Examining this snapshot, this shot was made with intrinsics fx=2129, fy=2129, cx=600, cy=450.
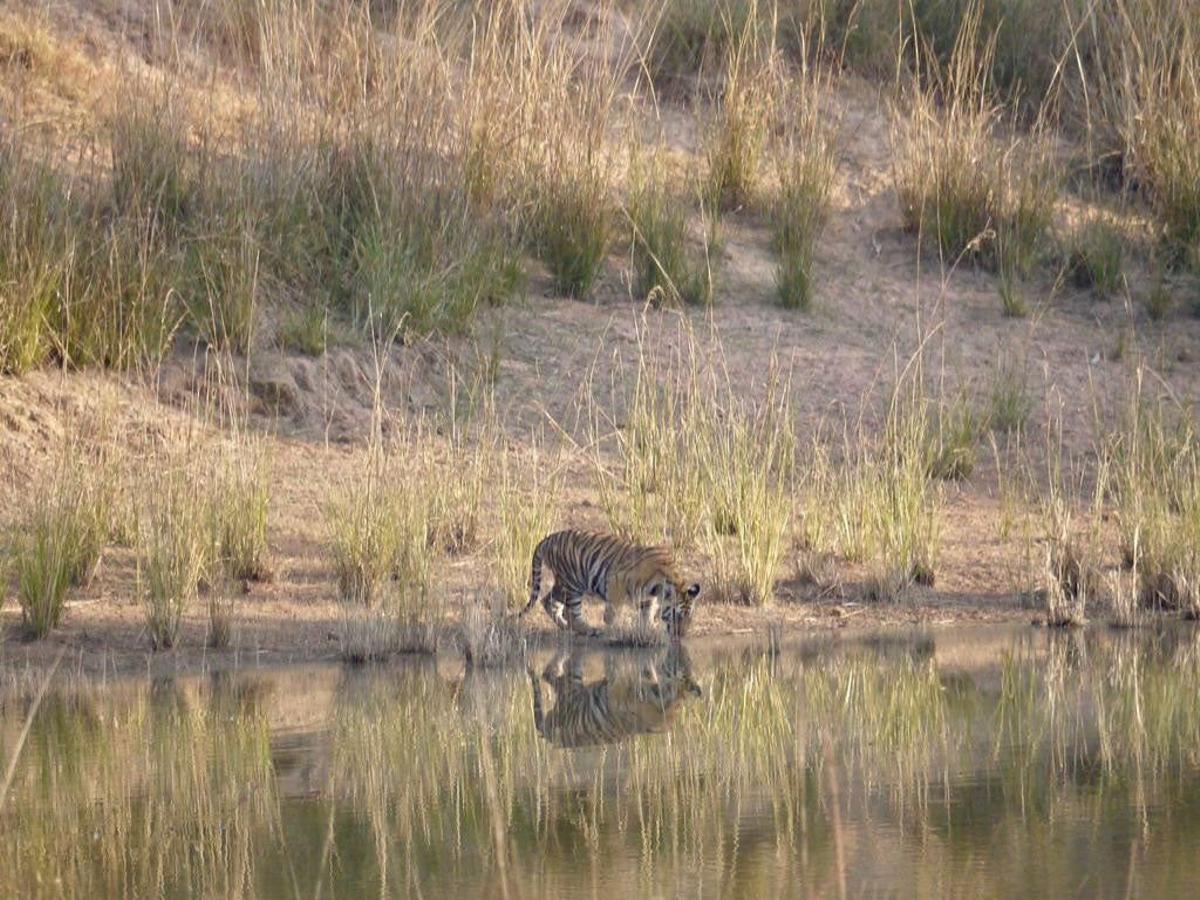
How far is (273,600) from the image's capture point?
985 cm

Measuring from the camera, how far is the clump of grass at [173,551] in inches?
356

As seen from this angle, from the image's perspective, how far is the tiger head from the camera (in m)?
9.15

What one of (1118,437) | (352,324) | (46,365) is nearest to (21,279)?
(46,365)

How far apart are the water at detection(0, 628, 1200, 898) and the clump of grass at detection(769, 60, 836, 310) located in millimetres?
5499

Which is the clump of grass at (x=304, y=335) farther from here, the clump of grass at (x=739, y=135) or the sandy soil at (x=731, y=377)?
the clump of grass at (x=739, y=135)

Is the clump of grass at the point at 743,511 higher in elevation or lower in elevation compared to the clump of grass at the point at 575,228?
lower

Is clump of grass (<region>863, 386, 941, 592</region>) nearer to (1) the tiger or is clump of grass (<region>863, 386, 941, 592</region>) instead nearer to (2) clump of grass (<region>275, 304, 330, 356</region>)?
(1) the tiger

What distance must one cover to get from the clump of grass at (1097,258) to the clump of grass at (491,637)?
726 cm

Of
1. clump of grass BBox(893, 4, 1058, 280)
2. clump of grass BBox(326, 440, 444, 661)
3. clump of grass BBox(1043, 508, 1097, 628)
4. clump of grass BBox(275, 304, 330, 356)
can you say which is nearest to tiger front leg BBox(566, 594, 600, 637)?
clump of grass BBox(326, 440, 444, 661)

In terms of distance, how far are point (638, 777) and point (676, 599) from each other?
2534 mm

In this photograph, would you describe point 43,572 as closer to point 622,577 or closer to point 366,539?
point 366,539

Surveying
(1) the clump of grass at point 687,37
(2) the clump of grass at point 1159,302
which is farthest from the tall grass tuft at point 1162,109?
(1) the clump of grass at point 687,37

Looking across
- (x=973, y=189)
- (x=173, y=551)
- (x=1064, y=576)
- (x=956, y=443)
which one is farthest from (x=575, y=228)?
(x=173, y=551)

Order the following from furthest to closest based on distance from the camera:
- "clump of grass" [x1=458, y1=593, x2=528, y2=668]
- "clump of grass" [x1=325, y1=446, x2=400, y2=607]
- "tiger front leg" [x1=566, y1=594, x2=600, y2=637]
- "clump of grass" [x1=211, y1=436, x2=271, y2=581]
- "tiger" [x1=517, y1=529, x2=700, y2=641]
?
"clump of grass" [x1=211, y1=436, x2=271, y2=581], "clump of grass" [x1=325, y1=446, x2=400, y2=607], "tiger front leg" [x1=566, y1=594, x2=600, y2=637], "tiger" [x1=517, y1=529, x2=700, y2=641], "clump of grass" [x1=458, y1=593, x2=528, y2=668]
